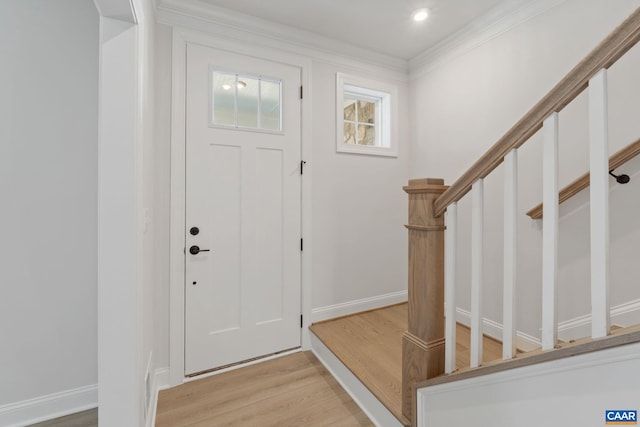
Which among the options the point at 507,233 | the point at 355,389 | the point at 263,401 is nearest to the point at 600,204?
the point at 507,233

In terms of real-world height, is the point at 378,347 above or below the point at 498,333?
below

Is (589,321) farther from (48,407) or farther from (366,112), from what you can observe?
(48,407)

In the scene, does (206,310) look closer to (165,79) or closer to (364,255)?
(364,255)

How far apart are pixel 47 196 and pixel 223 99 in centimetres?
130

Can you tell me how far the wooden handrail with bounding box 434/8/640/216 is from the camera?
730 mm

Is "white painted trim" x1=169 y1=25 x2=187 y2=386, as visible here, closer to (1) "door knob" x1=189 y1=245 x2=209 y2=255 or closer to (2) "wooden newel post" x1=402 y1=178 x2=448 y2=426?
(1) "door knob" x1=189 y1=245 x2=209 y2=255

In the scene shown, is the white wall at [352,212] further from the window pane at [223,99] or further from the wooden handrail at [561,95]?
the wooden handrail at [561,95]

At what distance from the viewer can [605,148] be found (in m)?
0.76

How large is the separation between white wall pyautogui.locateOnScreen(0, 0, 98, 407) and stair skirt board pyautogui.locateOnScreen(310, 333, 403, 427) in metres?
1.58

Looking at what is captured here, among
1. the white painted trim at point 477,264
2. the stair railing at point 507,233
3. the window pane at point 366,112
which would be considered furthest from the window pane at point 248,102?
the white painted trim at point 477,264

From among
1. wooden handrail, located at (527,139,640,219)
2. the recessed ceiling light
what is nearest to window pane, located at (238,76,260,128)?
the recessed ceiling light

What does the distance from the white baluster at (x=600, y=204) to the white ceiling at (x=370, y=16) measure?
Answer: 182 cm

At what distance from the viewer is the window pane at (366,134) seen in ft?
9.44

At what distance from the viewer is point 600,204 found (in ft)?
2.51
